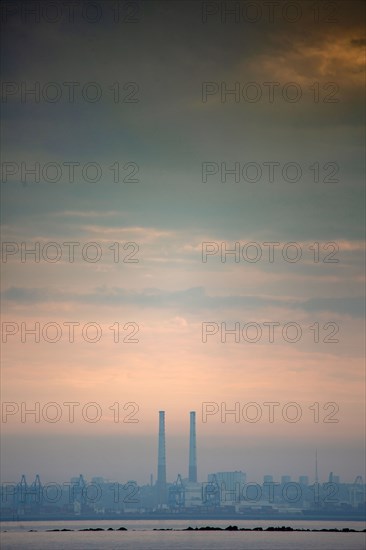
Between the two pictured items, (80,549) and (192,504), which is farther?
(192,504)

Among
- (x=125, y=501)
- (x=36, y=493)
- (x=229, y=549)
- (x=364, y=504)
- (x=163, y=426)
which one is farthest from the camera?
(x=125, y=501)

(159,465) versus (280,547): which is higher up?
(159,465)

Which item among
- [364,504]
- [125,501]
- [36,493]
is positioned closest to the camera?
[36,493]

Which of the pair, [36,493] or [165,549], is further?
[36,493]

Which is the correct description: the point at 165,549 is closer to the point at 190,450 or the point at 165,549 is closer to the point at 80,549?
the point at 80,549

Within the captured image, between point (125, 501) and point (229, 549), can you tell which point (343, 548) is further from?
point (125, 501)

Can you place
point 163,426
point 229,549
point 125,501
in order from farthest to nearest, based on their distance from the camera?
1. point 125,501
2. point 163,426
3. point 229,549

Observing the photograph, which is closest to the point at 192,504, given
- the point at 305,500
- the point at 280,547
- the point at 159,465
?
the point at 159,465

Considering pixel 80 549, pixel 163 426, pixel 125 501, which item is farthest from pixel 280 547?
pixel 125 501

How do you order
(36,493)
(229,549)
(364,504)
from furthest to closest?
1. (364,504)
2. (36,493)
3. (229,549)
